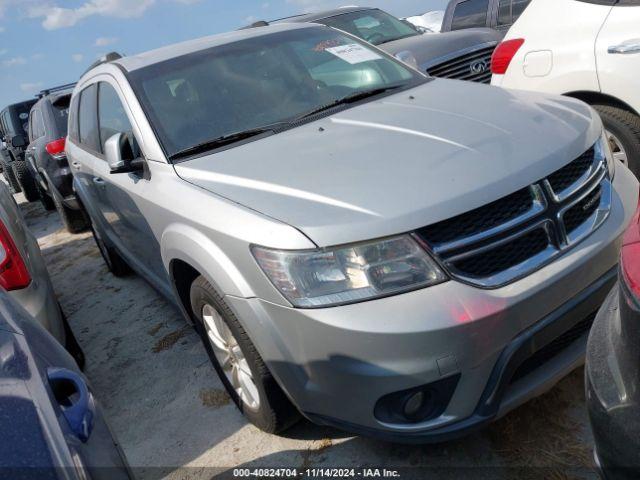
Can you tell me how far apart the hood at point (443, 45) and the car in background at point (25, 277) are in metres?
4.14

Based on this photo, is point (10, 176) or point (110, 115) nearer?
point (110, 115)

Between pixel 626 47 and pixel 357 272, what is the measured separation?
2.54m

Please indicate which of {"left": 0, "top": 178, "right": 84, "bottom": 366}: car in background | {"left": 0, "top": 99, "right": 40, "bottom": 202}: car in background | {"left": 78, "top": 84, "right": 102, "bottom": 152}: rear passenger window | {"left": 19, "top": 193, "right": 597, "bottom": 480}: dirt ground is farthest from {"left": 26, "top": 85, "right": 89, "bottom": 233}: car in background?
{"left": 0, "top": 178, "right": 84, "bottom": 366}: car in background

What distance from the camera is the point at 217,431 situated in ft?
8.87

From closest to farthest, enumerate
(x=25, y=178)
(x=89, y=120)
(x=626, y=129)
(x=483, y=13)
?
(x=626, y=129) → (x=89, y=120) → (x=483, y=13) → (x=25, y=178)

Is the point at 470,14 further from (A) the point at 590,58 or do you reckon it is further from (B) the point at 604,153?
(B) the point at 604,153

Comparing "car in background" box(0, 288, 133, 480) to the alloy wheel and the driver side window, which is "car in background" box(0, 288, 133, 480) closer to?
the alloy wheel

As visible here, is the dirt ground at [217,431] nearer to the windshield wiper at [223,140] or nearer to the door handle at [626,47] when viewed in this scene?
the windshield wiper at [223,140]

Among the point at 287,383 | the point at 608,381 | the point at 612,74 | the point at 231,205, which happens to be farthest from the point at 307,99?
the point at 608,381

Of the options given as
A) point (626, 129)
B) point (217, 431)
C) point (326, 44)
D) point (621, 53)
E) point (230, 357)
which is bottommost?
point (217, 431)


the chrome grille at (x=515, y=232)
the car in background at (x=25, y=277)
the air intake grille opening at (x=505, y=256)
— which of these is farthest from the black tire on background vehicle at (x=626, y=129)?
the car in background at (x=25, y=277)

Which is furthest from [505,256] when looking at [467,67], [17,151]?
[17,151]

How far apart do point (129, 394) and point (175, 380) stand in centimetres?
27

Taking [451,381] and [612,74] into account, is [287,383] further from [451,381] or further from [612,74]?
[612,74]
